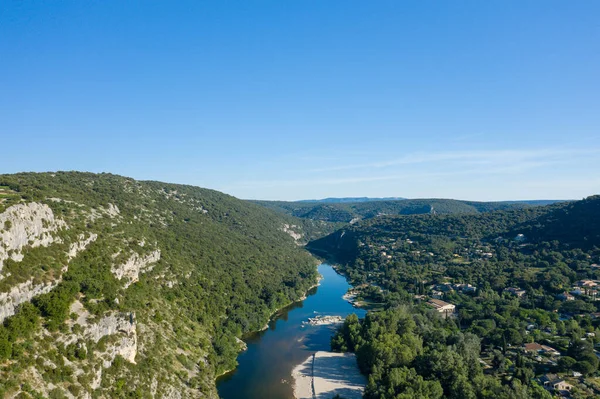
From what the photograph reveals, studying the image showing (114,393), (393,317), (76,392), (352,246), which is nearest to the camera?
(76,392)

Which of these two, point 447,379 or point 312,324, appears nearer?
point 447,379

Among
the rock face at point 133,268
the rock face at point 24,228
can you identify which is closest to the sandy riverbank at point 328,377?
the rock face at point 133,268

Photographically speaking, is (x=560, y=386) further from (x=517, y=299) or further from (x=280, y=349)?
(x=517, y=299)

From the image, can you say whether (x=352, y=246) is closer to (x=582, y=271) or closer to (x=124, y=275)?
(x=582, y=271)

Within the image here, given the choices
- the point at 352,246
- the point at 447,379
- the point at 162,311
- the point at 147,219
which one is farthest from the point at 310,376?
the point at 352,246

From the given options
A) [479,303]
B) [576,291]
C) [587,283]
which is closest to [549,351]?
[479,303]

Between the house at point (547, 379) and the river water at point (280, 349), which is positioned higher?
the house at point (547, 379)

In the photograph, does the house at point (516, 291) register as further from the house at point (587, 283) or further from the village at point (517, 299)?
the house at point (587, 283)
